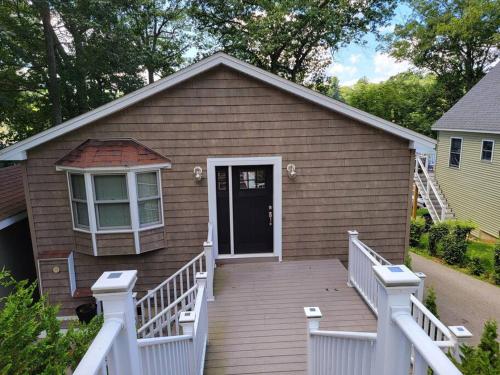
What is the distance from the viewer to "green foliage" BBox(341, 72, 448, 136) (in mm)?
22219

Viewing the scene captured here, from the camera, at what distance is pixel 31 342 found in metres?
2.54

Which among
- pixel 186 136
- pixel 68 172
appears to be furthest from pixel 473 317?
pixel 68 172

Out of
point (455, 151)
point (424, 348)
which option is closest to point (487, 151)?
point (455, 151)

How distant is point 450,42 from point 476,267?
1787 cm

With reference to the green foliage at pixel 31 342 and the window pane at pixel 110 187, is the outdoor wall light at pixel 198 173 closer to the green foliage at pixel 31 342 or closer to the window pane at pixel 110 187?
the window pane at pixel 110 187

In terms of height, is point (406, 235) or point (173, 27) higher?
point (173, 27)

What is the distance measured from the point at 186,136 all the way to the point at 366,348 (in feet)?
16.1

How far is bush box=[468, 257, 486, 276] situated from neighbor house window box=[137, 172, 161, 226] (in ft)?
29.9

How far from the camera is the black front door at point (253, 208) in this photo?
6.55 meters

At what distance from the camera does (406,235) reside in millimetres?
6684

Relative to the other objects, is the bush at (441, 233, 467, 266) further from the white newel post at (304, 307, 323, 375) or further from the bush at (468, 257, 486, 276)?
the white newel post at (304, 307, 323, 375)

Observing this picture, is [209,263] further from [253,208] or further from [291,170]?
[291,170]

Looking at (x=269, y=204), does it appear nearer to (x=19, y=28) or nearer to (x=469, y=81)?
(x=19, y=28)

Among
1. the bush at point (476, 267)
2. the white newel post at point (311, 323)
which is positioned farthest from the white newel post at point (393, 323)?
the bush at point (476, 267)
